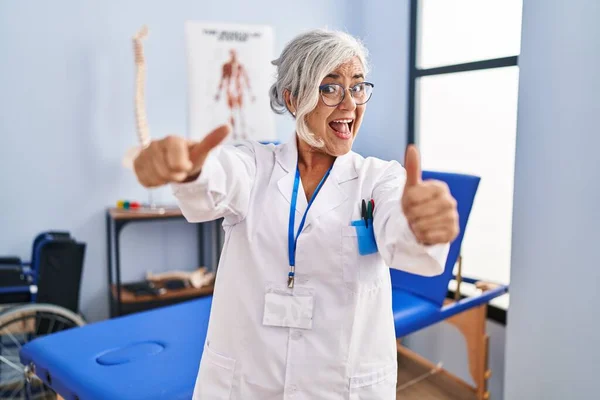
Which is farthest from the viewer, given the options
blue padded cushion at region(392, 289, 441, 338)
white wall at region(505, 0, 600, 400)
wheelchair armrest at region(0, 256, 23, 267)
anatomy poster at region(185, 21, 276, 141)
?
anatomy poster at region(185, 21, 276, 141)

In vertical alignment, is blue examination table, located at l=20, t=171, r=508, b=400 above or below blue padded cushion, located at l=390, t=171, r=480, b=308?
below

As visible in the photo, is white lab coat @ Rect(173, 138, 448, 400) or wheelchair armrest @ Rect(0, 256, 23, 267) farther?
wheelchair armrest @ Rect(0, 256, 23, 267)

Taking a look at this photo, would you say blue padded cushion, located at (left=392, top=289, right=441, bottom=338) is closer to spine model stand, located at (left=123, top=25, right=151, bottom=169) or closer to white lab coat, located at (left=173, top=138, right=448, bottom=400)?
white lab coat, located at (left=173, top=138, right=448, bottom=400)

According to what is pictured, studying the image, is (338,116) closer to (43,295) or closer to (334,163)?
(334,163)

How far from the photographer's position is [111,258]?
10.4 ft

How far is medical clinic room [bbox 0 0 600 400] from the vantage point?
1.05 meters

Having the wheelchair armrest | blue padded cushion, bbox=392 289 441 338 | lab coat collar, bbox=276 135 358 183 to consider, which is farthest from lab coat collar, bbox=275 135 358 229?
the wheelchair armrest

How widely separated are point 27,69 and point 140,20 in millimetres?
704

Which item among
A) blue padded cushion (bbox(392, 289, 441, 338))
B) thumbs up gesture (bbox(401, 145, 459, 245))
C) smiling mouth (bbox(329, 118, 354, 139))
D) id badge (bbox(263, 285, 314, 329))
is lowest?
blue padded cushion (bbox(392, 289, 441, 338))

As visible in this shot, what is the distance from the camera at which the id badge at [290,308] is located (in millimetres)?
1041

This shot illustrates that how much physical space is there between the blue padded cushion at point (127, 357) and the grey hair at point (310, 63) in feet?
2.85

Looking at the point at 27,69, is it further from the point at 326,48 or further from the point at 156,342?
the point at 326,48

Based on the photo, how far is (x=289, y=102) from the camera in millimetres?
1164

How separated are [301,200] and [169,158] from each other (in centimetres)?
37
